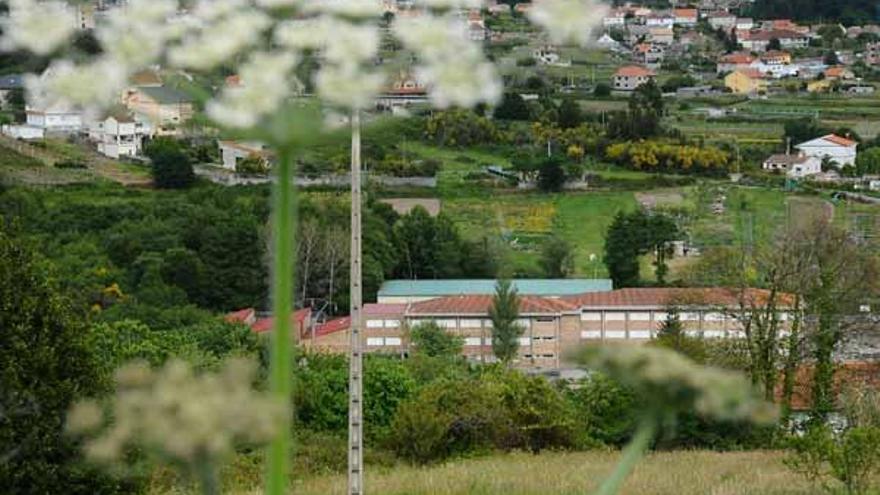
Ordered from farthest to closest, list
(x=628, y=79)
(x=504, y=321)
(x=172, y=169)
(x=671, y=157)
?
(x=628, y=79)
(x=671, y=157)
(x=172, y=169)
(x=504, y=321)

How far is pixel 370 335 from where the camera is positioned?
29.1 metres

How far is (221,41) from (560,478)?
32.0ft

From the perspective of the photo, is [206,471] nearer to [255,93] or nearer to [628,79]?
[255,93]

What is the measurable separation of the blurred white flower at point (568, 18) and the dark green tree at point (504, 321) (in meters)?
25.9

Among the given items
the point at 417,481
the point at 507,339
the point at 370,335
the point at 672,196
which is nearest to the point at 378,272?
the point at 370,335

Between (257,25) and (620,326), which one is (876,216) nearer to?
(620,326)

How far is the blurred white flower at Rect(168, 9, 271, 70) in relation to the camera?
113cm

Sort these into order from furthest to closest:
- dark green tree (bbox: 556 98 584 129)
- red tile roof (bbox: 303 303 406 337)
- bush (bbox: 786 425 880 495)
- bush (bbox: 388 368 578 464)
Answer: dark green tree (bbox: 556 98 584 129) < red tile roof (bbox: 303 303 406 337) < bush (bbox: 388 368 578 464) < bush (bbox: 786 425 880 495)

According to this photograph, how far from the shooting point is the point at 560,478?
1062 cm

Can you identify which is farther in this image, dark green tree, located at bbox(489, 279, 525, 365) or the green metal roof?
the green metal roof

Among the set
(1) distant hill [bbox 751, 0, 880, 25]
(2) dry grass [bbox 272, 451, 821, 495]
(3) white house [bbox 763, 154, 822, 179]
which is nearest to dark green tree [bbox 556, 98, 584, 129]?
(3) white house [bbox 763, 154, 822, 179]

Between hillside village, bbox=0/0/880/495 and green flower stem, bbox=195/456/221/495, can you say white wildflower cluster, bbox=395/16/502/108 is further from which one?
green flower stem, bbox=195/456/221/495

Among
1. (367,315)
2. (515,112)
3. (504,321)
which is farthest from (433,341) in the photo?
(515,112)

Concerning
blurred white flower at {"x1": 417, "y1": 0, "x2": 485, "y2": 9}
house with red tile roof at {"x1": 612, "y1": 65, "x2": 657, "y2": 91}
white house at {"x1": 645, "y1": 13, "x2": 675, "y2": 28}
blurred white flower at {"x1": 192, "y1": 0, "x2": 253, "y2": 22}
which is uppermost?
white house at {"x1": 645, "y1": 13, "x2": 675, "y2": 28}
